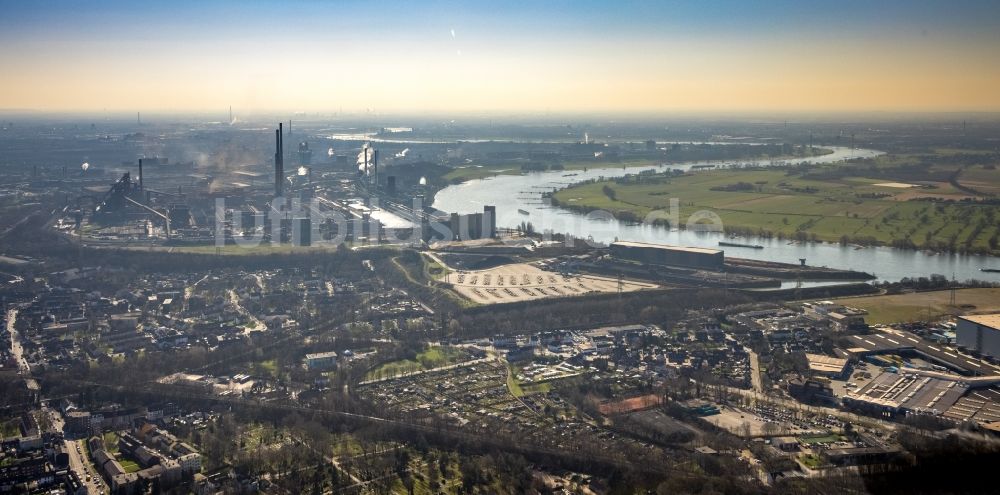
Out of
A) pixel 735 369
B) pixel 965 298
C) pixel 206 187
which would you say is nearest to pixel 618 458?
pixel 735 369

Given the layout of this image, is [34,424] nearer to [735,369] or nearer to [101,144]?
[735,369]

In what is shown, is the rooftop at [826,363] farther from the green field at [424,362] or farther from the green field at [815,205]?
the green field at [815,205]

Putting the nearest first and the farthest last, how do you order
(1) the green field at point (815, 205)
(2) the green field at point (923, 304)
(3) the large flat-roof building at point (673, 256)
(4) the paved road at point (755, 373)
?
1. (4) the paved road at point (755, 373)
2. (2) the green field at point (923, 304)
3. (3) the large flat-roof building at point (673, 256)
4. (1) the green field at point (815, 205)

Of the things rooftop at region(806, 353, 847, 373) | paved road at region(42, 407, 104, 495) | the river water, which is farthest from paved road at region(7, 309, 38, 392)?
the river water

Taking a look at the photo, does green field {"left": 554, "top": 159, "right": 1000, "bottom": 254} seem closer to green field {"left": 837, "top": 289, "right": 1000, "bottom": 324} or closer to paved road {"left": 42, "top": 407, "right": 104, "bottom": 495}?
green field {"left": 837, "top": 289, "right": 1000, "bottom": 324}

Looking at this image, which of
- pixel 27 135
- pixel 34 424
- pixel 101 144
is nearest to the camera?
pixel 34 424

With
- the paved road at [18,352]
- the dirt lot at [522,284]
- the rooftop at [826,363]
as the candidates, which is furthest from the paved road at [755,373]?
the paved road at [18,352]

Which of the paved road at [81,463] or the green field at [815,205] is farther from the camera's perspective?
the green field at [815,205]
